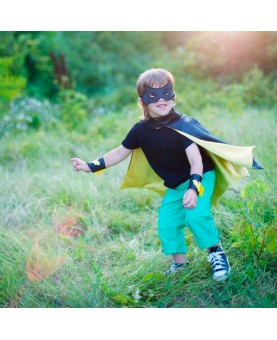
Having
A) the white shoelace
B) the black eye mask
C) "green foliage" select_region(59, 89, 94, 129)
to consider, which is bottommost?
the white shoelace

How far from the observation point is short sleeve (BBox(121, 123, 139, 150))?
2.95 m

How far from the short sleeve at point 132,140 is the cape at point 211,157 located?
0.39 feet

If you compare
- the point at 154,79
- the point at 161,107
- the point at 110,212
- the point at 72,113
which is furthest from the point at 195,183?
the point at 72,113

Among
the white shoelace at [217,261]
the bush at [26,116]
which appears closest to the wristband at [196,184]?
the white shoelace at [217,261]

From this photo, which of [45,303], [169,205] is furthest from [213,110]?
[45,303]

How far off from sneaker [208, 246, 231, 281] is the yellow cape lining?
38 cm

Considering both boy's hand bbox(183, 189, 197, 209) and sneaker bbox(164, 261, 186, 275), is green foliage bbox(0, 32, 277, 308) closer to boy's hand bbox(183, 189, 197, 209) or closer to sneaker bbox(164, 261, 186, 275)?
sneaker bbox(164, 261, 186, 275)

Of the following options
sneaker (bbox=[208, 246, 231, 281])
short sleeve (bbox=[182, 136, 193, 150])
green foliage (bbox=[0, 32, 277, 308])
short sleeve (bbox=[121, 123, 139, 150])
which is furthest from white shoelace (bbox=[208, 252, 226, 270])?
short sleeve (bbox=[121, 123, 139, 150])

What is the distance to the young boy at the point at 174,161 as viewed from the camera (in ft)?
9.18

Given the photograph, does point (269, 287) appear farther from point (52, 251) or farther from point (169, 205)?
point (52, 251)

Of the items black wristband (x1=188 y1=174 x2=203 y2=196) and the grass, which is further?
the grass

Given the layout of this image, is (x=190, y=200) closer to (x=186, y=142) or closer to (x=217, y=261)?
(x=186, y=142)

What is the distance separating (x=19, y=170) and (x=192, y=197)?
2952mm

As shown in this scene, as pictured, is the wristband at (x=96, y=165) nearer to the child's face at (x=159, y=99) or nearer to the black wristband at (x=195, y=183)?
the child's face at (x=159, y=99)
